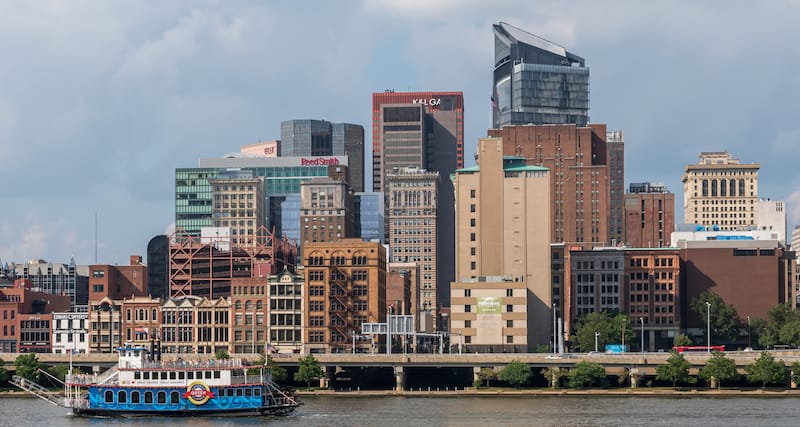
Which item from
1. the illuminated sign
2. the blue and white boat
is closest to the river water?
the blue and white boat

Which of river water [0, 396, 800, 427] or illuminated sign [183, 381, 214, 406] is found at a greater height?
illuminated sign [183, 381, 214, 406]

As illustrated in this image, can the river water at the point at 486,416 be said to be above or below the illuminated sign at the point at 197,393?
below

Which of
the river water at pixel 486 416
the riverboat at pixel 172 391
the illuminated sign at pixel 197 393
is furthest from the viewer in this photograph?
the riverboat at pixel 172 391

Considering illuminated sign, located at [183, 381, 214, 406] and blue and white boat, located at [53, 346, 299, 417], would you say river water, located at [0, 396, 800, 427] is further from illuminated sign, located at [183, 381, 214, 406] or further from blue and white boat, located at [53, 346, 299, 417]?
illuminated sign, located at [183, 381, 214, 406]

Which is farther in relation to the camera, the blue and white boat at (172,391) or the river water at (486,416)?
the blue and white boat at (172,391)

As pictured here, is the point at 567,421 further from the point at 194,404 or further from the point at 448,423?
the point at 194,404

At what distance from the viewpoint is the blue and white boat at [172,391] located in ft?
584

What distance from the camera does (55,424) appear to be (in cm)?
17062

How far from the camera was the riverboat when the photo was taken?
178m

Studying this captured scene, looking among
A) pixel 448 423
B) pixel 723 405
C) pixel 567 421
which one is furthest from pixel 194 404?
pixel 723 405

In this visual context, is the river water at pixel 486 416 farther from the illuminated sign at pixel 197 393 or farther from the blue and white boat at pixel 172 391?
the illuminated sign at pixel 197 393

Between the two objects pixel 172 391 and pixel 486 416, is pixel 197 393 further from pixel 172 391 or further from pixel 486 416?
pixel 486 416

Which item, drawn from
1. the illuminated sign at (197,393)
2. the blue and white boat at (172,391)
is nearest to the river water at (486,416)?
the blue and white boat at (172,391)

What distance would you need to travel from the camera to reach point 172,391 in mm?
178000
